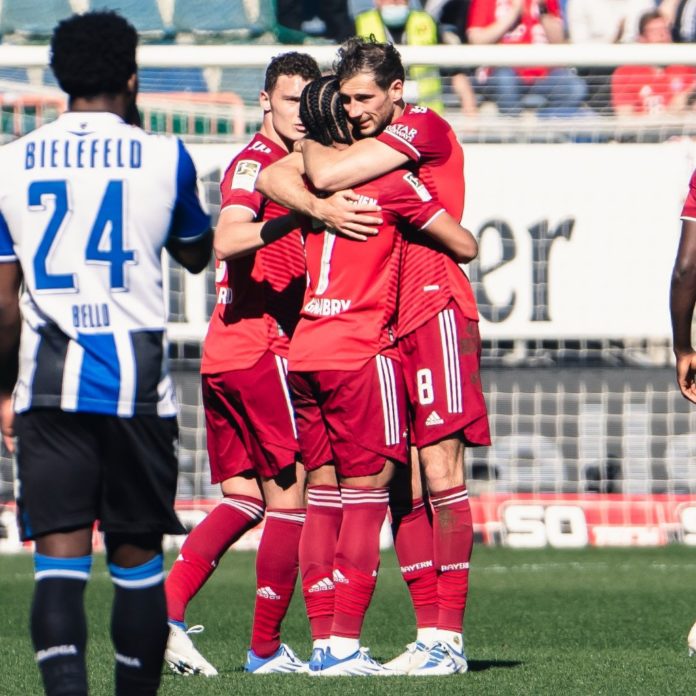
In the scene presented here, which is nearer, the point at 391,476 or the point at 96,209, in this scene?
the point at 96,209

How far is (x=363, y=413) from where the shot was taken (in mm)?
5379

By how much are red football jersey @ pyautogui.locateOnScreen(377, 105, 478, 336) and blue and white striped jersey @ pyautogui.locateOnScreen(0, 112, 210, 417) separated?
1.69 m

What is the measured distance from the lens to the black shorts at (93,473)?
12.7ft

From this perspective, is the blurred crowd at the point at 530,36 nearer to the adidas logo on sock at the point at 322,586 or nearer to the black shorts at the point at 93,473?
the adidas logo on sock at the point at 322,586

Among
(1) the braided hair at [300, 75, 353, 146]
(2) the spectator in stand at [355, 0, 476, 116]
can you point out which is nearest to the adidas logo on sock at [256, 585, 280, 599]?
(1) the braided hair at [300, 75, 353, 146]

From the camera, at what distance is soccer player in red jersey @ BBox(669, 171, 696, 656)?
5.41 metres

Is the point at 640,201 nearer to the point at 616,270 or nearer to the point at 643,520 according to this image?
the point at 616,270

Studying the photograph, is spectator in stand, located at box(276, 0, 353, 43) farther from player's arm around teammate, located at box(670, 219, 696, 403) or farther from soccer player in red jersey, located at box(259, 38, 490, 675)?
player's arm around teammate, located at box(670, 219, 696, 403)

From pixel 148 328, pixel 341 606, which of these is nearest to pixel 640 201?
pixel 341 606

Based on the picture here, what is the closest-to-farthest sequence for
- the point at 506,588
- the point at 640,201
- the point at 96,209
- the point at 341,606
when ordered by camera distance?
the point at 96,209 → the point at 341,606 → the point at 506,588 → the point at 640,201

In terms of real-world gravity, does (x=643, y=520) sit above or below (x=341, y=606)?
below

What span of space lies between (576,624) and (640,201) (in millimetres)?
4162

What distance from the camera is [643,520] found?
10.9 meters

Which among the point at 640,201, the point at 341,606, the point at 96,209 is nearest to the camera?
the point at 96,209
